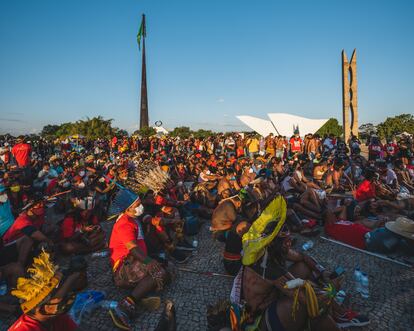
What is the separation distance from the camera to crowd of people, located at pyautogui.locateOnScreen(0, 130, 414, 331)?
2455 millimetres

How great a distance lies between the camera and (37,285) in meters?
2.34

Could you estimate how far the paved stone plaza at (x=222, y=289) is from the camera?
3299 millimetres

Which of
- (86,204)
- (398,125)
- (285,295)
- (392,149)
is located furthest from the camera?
(398,125)

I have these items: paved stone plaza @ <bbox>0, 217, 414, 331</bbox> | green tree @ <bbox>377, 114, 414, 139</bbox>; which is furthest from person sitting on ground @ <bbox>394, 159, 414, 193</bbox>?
A: green tree @ <bbox>377, 114, 414, 139</bbox>

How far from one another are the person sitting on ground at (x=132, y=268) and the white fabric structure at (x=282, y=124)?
25.3 meters

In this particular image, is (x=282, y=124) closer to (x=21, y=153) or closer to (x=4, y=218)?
(x=21, y=153)

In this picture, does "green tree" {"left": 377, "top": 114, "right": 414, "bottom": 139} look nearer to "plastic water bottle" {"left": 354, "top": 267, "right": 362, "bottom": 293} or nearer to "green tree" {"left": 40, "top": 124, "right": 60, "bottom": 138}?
"plastic water bottle" {"left": 354, "top": 267, "right": 362, "bottom": 293}

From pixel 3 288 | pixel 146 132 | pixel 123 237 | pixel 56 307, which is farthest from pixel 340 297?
pixel 146 132

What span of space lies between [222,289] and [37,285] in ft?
7.95

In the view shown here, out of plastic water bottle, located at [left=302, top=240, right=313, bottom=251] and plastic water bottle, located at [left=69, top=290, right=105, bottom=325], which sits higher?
plastic water bottle, located at [left=302, top=240, right=313, bottom=251]

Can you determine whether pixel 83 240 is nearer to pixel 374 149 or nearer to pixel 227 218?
pixel 227 218

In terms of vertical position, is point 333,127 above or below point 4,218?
above

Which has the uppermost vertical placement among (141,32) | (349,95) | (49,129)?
(141,32)

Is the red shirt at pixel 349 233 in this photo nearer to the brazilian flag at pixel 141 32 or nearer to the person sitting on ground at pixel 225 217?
the person sitting on ground at pixel 225 217
